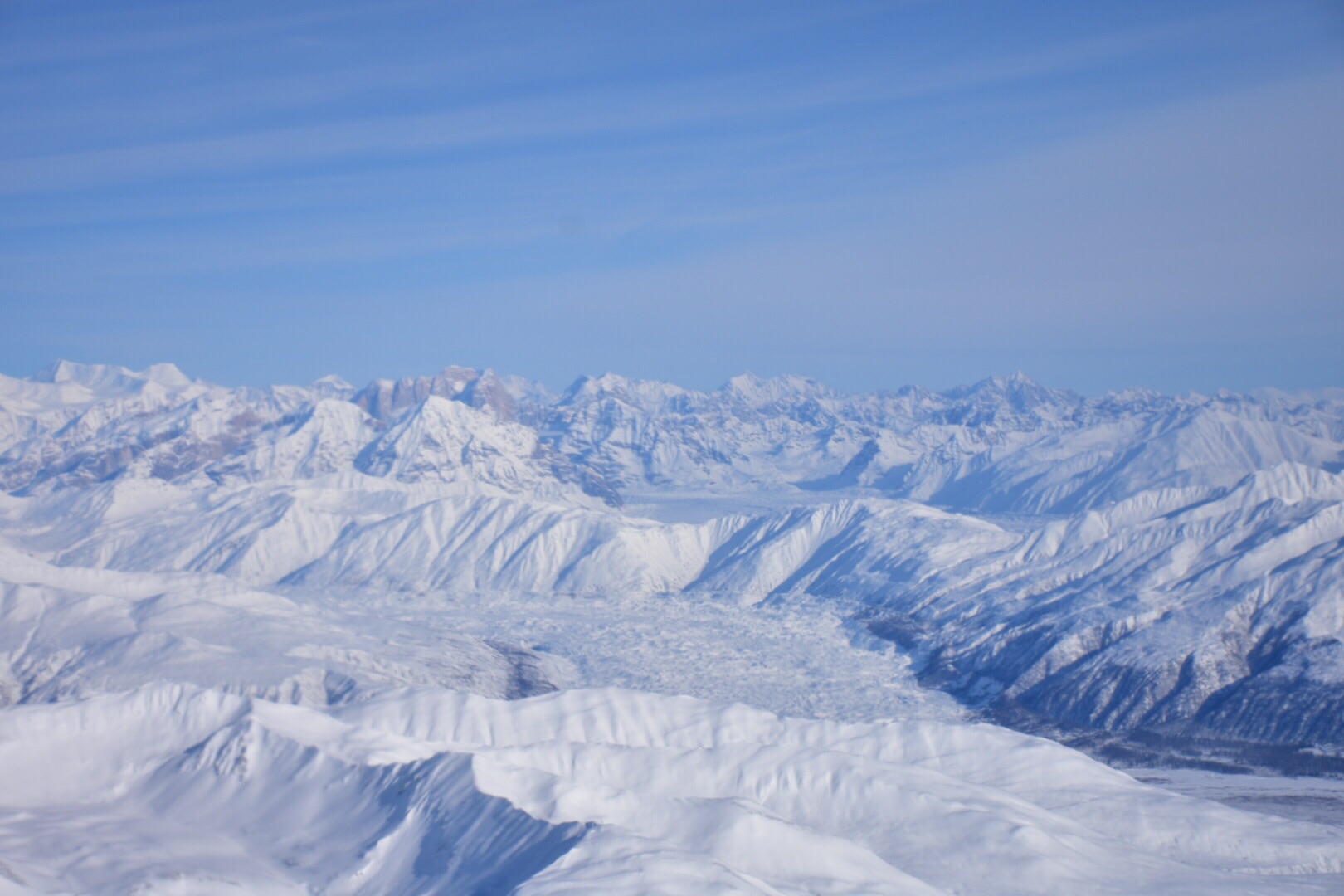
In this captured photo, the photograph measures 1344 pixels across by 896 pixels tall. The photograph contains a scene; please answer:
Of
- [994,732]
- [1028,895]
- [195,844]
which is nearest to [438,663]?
[994,732]

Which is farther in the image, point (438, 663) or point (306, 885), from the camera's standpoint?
point (438, 663)

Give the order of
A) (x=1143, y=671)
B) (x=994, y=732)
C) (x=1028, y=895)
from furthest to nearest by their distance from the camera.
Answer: (x=1143, y=671) → (x=994, y=732) → (x=1028, y=895)

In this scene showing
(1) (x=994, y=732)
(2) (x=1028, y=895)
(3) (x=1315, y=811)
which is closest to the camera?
(2) (x=1028, y=895)

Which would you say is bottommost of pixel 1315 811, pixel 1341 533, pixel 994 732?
pixel 1315 811

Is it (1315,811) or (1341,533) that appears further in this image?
(1341,533)

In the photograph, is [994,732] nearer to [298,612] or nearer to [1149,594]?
[1149,594]

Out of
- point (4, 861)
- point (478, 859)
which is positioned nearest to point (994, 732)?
point (478, 859)

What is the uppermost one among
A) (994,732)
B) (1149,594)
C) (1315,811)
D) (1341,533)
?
(1341,533)

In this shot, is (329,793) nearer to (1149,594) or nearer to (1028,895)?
(1028,895)

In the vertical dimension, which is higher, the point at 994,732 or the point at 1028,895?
the point at 994,732
